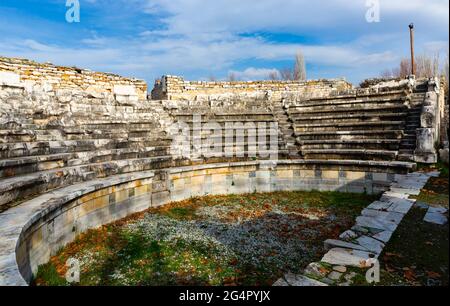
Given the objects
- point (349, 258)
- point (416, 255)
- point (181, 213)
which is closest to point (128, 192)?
point (181, 213)

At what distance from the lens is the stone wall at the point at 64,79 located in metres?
9.83

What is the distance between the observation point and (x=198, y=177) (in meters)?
9.27

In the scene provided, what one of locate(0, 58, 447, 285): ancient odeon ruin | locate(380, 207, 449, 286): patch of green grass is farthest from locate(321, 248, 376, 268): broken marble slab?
locate(0, 58, 447, 285): ancient odeon ruin

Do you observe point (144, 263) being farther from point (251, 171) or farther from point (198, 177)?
point (251, 171)

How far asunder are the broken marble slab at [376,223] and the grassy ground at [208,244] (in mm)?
851

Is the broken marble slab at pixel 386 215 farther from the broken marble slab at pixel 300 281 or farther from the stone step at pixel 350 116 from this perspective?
the stone step at pixel 350 116

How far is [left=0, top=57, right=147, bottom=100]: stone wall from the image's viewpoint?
387 inches

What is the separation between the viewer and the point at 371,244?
4.51 meters

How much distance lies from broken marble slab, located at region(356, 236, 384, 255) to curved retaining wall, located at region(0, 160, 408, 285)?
14.8 ft

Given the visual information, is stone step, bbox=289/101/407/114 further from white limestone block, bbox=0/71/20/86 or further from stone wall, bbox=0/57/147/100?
white limestone block, bbox=0/71/20/86

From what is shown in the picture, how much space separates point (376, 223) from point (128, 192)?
580 cm

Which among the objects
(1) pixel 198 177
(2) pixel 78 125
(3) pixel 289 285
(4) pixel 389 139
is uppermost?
(2) pixel 78 125
